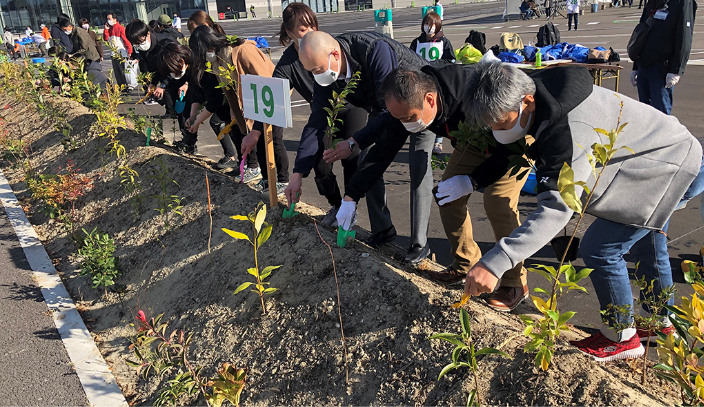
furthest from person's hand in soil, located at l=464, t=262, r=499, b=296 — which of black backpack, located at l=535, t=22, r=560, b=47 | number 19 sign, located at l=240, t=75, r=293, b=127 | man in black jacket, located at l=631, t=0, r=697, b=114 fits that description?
black backpack, located at l=535, t=22, r=560, b=47

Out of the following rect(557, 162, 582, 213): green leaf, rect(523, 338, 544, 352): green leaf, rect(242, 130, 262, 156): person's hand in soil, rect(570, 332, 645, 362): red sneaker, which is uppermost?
rect(557, 162, 582, 213): green leaf

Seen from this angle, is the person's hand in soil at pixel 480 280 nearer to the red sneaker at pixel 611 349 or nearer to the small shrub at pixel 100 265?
the red sneaker at pixel 611 349

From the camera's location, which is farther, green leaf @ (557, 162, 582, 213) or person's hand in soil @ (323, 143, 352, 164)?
person's hand in soil @ (323, 143, 352, 164)

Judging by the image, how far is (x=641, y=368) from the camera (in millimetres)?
2418

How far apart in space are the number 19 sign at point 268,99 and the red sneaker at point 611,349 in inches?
80.1

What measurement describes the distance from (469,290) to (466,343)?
0.87ft

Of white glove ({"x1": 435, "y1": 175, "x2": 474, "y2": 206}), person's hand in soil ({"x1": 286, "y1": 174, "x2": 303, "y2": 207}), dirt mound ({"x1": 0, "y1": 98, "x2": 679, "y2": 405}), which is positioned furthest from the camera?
person's hand in soil ({"x1": 286, "y1": 174, "x2": 303, "y2": 207})

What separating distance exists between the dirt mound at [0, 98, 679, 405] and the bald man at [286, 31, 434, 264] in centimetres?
34

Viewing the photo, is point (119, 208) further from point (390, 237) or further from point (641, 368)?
point (641, 368)

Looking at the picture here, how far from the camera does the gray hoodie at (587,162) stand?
2.07 meters

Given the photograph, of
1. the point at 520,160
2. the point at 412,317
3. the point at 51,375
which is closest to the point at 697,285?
the point at 520,160

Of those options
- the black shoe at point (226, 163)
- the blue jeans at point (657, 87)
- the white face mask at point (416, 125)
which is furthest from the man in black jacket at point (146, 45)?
the blue jeans at point (657, 87)

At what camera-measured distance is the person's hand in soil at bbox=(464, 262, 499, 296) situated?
6.75 ft

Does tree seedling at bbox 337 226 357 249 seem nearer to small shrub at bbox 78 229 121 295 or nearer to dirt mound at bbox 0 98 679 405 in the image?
dirt mound at bbox 0 98 679 405
